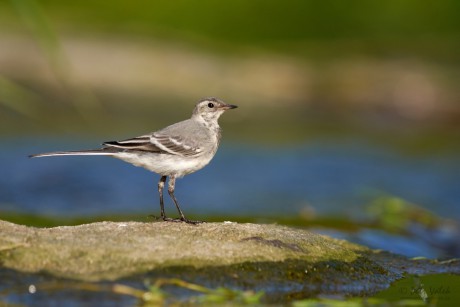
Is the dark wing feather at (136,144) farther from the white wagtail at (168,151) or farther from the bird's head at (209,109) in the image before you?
the bird's head at (209,109)

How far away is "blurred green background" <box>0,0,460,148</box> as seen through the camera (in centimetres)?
2039

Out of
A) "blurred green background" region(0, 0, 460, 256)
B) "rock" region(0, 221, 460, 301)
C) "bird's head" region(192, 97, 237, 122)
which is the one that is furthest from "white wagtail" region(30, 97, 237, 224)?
"blurred green background" region(0, 0, 460, 256)

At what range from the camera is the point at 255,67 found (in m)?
24.2

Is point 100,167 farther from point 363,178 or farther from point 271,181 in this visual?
point 363,178

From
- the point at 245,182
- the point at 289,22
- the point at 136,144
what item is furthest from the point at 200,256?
the point at 289,22

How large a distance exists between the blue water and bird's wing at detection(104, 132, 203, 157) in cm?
346

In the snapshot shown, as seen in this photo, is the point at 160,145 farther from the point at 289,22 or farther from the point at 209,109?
the point at 289,22

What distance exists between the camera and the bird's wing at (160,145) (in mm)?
8891

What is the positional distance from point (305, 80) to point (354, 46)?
2599 millimetres

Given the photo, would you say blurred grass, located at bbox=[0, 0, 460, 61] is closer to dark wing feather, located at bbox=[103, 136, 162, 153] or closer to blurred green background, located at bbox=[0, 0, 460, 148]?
blurred green background, located at bbox=[0, 0, 460, 148]

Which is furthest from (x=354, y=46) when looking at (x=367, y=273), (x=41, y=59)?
(x=367, y=273)

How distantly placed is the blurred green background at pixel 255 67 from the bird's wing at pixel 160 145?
9239 millimetres

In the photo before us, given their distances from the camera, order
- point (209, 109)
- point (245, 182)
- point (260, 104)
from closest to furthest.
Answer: point (209, 109) < point (245, 182) < point (260, 104)

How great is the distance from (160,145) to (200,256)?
2126 millimetres
